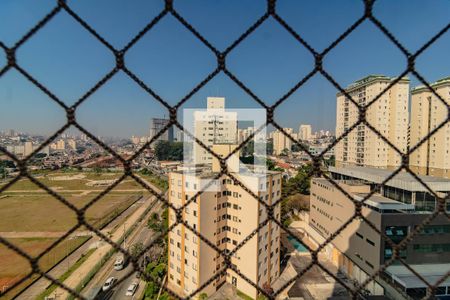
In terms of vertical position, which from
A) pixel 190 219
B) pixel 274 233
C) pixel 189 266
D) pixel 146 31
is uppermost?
pixel 146 31

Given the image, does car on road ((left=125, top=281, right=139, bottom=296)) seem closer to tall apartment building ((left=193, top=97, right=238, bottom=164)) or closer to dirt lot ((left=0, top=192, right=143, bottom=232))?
tall apartment building ((left=193, top=97, right=238, bottom=164))

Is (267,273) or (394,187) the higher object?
(394,187)

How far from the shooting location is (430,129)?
8.38m

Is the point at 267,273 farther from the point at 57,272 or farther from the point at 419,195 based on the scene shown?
the point at 57,272

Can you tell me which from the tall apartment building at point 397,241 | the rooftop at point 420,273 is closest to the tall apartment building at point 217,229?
the tall apartment building at point 397,241

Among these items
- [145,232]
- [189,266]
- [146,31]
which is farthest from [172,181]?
[145,232]

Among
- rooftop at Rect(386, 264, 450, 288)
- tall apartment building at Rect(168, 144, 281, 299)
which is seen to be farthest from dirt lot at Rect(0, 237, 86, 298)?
rooftop at Rect(386, 264, 450, 288)

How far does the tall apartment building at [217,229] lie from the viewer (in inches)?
170

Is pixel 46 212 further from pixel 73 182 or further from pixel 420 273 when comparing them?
pixel 420 273

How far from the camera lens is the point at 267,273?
5109 mm

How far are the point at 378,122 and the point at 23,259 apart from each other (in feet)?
38.8

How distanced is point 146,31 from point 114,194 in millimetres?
17053

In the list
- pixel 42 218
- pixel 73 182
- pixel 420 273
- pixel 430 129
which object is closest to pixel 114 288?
pixel 420 273

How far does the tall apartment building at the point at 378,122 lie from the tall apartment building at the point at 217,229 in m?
4.99
